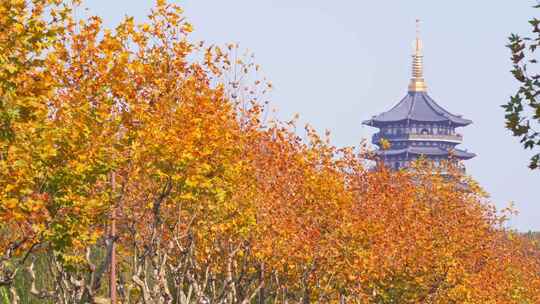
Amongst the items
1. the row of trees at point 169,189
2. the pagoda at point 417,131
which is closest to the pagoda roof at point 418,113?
the pagoda at point 417,131

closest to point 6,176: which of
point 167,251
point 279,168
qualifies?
point 167,251

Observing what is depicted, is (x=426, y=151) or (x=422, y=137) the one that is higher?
(x=422, y=137)

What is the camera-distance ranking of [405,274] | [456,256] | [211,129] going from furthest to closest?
[456,256] < [405,274] < [211,129]

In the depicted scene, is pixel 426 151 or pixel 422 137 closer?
pixel 422 137

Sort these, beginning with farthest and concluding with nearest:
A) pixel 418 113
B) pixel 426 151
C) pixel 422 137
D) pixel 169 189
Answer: pixel 418 113, pixel 426 151, pixel 422 137, pixel 169 189

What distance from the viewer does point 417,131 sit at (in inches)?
6024

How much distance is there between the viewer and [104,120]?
71.6ft

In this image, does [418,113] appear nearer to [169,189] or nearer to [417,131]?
[417,131]

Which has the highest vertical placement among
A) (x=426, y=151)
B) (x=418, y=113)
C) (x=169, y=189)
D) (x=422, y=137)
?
(x=418, y=113)

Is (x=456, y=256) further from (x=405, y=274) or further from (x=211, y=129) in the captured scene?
(x=211, y=129)

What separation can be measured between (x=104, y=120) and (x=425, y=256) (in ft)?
69.5

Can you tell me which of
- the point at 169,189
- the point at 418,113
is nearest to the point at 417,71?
the point at 418,113

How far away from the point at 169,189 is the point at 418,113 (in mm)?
129864

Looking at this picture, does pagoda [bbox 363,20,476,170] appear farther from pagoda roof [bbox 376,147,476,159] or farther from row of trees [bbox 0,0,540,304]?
row of trees [bbox 0,0,540,304]
